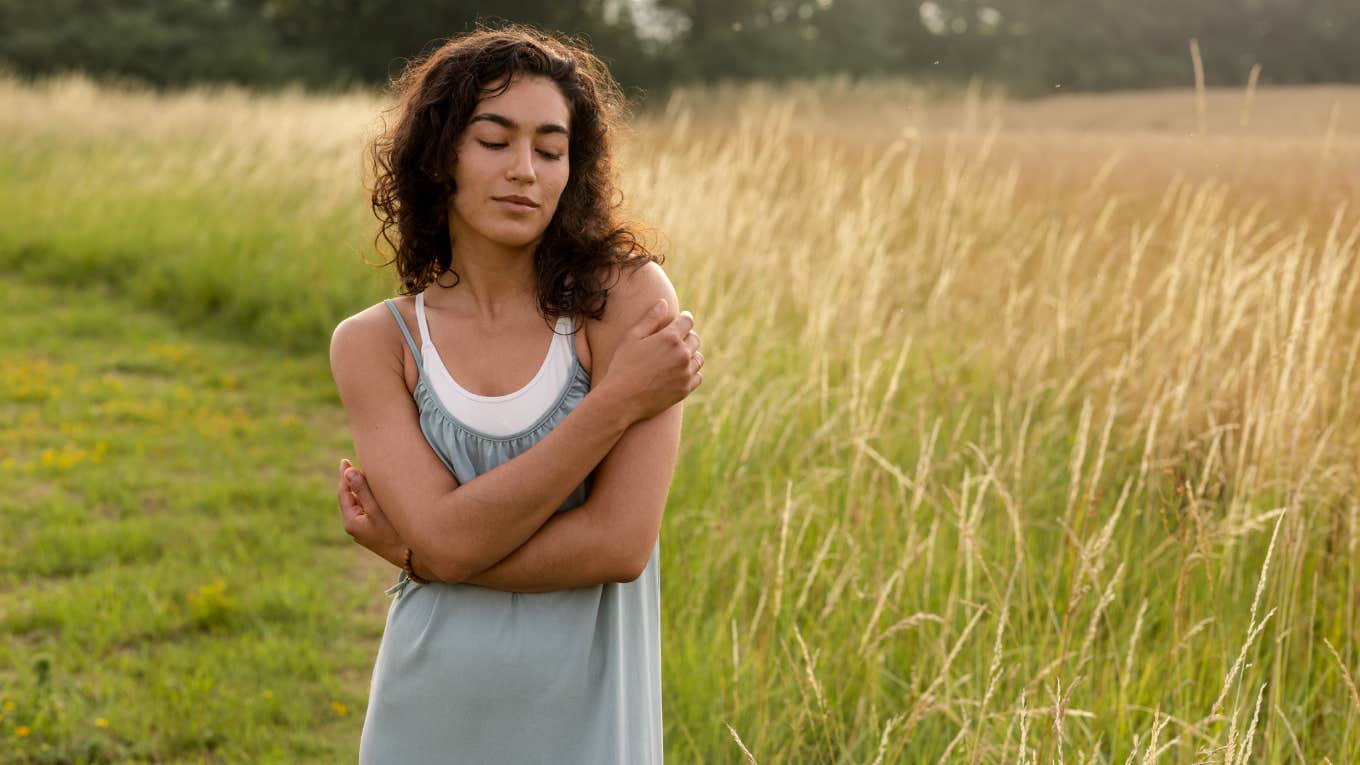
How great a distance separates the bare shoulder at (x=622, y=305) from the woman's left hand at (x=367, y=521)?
340 mm

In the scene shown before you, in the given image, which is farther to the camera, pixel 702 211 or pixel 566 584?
pixel 702 211

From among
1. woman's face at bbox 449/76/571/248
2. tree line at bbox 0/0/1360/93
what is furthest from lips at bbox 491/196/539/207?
tree line at bbox 0/0/1360/93

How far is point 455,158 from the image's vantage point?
5.24ft

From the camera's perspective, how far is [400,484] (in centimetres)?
151

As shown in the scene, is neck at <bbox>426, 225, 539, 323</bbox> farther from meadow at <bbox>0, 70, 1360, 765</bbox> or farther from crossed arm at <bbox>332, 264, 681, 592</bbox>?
meadow at <bbox>0, 70, 1360, 765</bbox>

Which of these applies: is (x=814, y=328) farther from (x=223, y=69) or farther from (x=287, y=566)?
(x=223, y=69)

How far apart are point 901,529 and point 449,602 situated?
1.63 metres

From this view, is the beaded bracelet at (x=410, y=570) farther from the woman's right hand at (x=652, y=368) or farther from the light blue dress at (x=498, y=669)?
the woman's right hand at (x=652, y=368)

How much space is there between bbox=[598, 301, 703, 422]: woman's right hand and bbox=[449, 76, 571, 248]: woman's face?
22cm

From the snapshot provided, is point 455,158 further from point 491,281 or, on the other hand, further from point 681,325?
point 681,325

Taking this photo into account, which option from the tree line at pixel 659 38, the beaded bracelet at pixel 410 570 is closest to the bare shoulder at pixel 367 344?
the beaded bracelet at pixel 410 570

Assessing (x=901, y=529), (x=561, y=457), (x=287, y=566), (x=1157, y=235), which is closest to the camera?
(x=561, y=457)

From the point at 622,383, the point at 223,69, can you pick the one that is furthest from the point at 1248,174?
the point at 223,69

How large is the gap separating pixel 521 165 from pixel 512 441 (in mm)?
360
